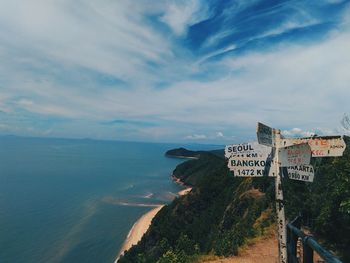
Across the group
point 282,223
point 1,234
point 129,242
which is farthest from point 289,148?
point 1,234

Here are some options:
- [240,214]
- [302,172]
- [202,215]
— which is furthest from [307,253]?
[202,215]

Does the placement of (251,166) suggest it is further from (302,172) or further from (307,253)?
(307,253)

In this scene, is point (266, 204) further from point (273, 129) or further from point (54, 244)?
point (54, 244)

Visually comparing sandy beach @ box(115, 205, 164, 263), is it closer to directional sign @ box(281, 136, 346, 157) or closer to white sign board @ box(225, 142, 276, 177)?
white sign board @ box(225, 142, 276, 177)

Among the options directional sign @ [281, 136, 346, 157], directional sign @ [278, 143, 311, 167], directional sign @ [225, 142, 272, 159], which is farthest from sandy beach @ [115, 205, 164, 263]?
directional sign @ [281, 136, 346, 157]

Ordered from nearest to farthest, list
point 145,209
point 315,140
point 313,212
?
point 315,140, point 313,212, point 145,209

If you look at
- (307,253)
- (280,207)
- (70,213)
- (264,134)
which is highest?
→ (264,134)
